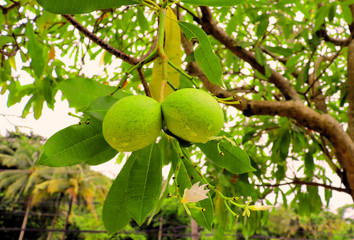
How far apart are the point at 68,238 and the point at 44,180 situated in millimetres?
5604

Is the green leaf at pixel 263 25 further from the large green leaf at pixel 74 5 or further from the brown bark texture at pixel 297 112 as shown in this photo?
the large green leaf at pixel 74 5

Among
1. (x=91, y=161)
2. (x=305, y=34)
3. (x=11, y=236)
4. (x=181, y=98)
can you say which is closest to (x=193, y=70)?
(x=305, y=34)

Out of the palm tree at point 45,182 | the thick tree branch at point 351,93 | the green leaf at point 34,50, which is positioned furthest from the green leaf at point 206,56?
the palm tree at point 45,182

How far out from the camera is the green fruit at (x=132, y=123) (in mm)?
480

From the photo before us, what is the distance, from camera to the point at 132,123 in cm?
48

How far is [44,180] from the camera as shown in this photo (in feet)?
73.7

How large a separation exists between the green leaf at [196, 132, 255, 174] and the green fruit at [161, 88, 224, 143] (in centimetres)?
16

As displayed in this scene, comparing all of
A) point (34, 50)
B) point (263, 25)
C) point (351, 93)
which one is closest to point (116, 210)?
point (34, 50)

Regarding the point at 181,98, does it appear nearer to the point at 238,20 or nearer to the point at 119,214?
the point at 119,214

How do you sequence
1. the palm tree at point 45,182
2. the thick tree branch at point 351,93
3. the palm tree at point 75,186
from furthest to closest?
the palm tree at point 45,182
the palm tree at point 75,186
the thick tree branch at point 351,93

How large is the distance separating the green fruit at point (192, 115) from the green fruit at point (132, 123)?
0.10 feet

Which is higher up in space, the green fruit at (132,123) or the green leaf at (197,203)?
the green fruit at (132,123)

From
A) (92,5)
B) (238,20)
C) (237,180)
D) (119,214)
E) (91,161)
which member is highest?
(238,20)

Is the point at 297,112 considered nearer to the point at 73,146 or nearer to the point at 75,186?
the point at 73,146
